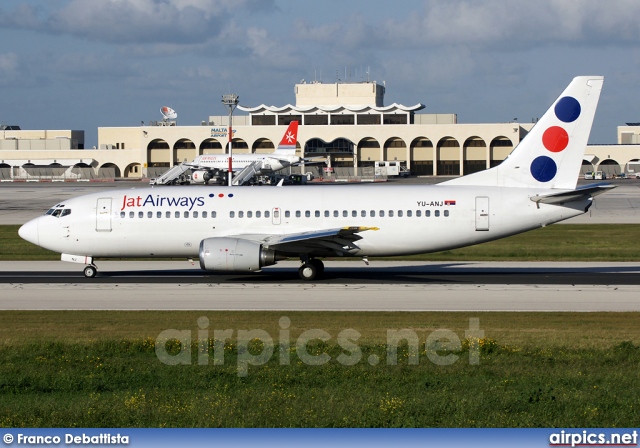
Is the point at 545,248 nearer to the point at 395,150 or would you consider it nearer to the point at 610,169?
the point at 395,150

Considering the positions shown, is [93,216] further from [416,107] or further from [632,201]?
[416,107]

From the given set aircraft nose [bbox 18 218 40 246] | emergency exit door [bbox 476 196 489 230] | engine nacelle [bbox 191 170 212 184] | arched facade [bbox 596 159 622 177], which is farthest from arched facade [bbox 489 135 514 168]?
aircraft nose [bbox 18 218 40 246]

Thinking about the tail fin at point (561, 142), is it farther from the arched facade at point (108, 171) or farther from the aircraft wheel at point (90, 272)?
the arched facade at point (108, 171)

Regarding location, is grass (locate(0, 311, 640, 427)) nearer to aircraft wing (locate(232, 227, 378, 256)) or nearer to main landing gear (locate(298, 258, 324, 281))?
aircraft wing (locate(232, 227, 378, 256))

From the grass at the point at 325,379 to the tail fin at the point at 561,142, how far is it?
9945 mm

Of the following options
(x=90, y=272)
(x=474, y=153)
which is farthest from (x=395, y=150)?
(x=90, y=272)

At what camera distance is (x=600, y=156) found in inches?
6176

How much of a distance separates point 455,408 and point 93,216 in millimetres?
22018

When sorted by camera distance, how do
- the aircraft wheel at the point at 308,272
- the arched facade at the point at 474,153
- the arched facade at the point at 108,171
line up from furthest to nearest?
the arched facade at the point at 108,171
the arched facade at the point at 474,153
the aircraft wheel at the point at 308,272

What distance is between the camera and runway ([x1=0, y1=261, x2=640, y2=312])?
2583 centimetres

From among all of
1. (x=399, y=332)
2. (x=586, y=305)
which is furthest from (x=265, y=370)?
(x=586, y=305)

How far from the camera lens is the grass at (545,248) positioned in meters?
40.2

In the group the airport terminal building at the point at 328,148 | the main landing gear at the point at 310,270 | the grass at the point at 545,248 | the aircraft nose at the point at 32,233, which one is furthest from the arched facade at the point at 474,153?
the aircraft nose at the point at 32,233

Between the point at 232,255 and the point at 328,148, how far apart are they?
402 ft
